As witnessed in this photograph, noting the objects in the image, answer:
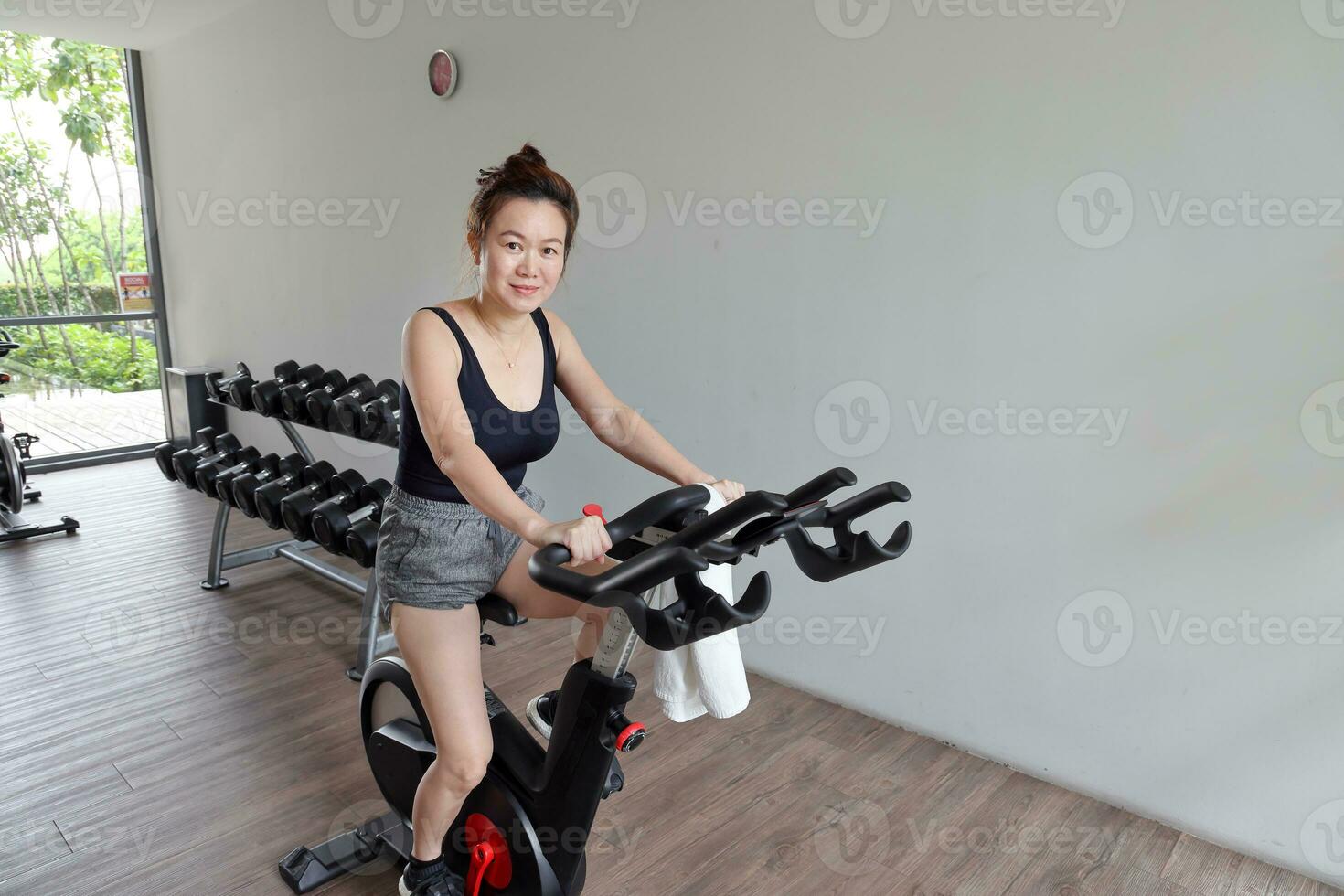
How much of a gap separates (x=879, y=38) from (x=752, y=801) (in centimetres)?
175

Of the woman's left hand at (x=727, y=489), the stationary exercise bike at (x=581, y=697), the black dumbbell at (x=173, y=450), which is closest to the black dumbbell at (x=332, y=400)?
the black dumbbell at (x=173, y=450)

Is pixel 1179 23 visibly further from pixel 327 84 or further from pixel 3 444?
pixel 3 444

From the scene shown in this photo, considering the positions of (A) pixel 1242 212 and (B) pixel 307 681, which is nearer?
(A) pixel 1242 212

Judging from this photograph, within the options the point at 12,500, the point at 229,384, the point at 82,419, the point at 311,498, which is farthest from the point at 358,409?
the point at 82,419

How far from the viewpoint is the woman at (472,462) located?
1337 mm

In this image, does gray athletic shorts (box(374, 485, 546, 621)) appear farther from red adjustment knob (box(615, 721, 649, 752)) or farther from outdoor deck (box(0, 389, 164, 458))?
outdoor deck (box(0, 389, 164, 458))

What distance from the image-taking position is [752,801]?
1937mm

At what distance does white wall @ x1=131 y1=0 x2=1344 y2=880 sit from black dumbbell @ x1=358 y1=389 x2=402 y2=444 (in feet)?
2.13

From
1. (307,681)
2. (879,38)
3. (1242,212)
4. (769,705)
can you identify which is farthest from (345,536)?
(1242,212)

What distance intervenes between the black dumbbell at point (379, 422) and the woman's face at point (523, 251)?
1.34 m

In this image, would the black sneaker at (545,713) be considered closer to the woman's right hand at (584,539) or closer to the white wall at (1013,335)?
the woman's right hand at (584,539)

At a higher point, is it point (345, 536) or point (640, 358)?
point (640, 358)

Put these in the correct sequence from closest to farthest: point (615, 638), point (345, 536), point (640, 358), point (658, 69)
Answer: point (615, 638) → point (345, 536) → point (658, 69) → point (640, 358)

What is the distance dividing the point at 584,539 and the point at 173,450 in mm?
2612
